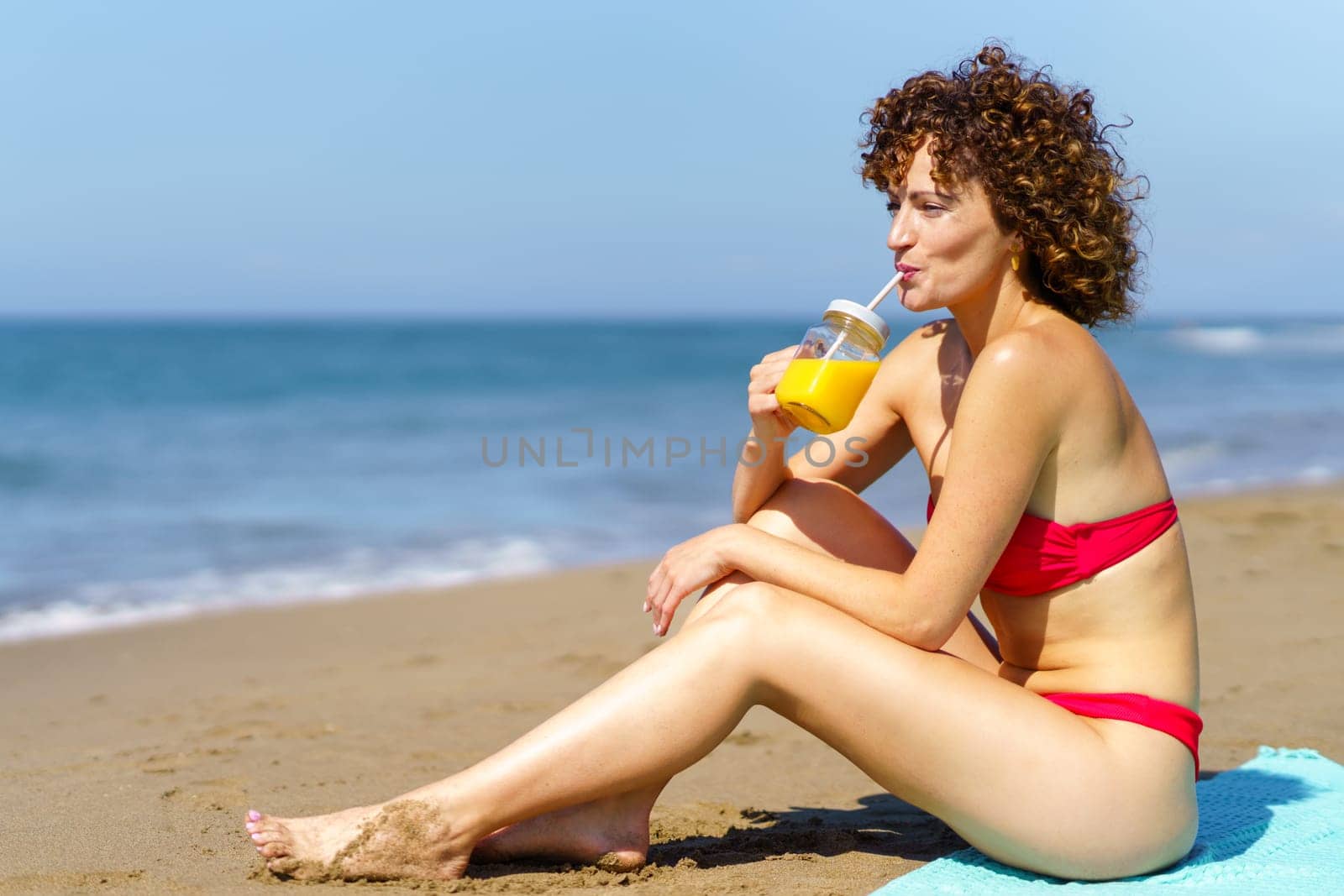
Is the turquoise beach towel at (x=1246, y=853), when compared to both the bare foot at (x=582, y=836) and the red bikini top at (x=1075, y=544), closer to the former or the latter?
the bare foot at (x=582, y=836)

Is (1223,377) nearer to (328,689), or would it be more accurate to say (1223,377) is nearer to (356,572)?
(356,572)

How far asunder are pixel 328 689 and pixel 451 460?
812cm

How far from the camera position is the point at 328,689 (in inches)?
187

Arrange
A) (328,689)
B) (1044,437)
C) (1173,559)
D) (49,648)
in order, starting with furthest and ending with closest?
(49,648) → (328,689) → (1173,559) → (1044,437)

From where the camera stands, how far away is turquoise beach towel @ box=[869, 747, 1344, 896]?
2.49 meters

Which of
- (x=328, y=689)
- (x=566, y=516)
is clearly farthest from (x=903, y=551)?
(x=566, y=516)

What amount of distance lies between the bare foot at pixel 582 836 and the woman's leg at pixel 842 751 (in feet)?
0.35

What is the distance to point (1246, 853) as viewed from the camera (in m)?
2.70

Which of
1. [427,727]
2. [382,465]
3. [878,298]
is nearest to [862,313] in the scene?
[878,298]

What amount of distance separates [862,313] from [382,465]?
10247 mm

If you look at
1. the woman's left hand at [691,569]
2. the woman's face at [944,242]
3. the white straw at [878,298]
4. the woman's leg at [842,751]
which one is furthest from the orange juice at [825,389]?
the woman's leg at [842,751]

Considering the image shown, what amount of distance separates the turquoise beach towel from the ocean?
3.84ft

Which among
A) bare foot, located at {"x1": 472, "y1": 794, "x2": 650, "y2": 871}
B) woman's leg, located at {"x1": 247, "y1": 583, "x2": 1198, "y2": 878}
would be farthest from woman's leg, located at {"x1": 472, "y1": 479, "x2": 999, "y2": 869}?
woman's leg, located at {"x1": 247, "y1": 583, "x2": 1198, "y2": 878}

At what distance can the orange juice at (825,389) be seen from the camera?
253 centimetres
